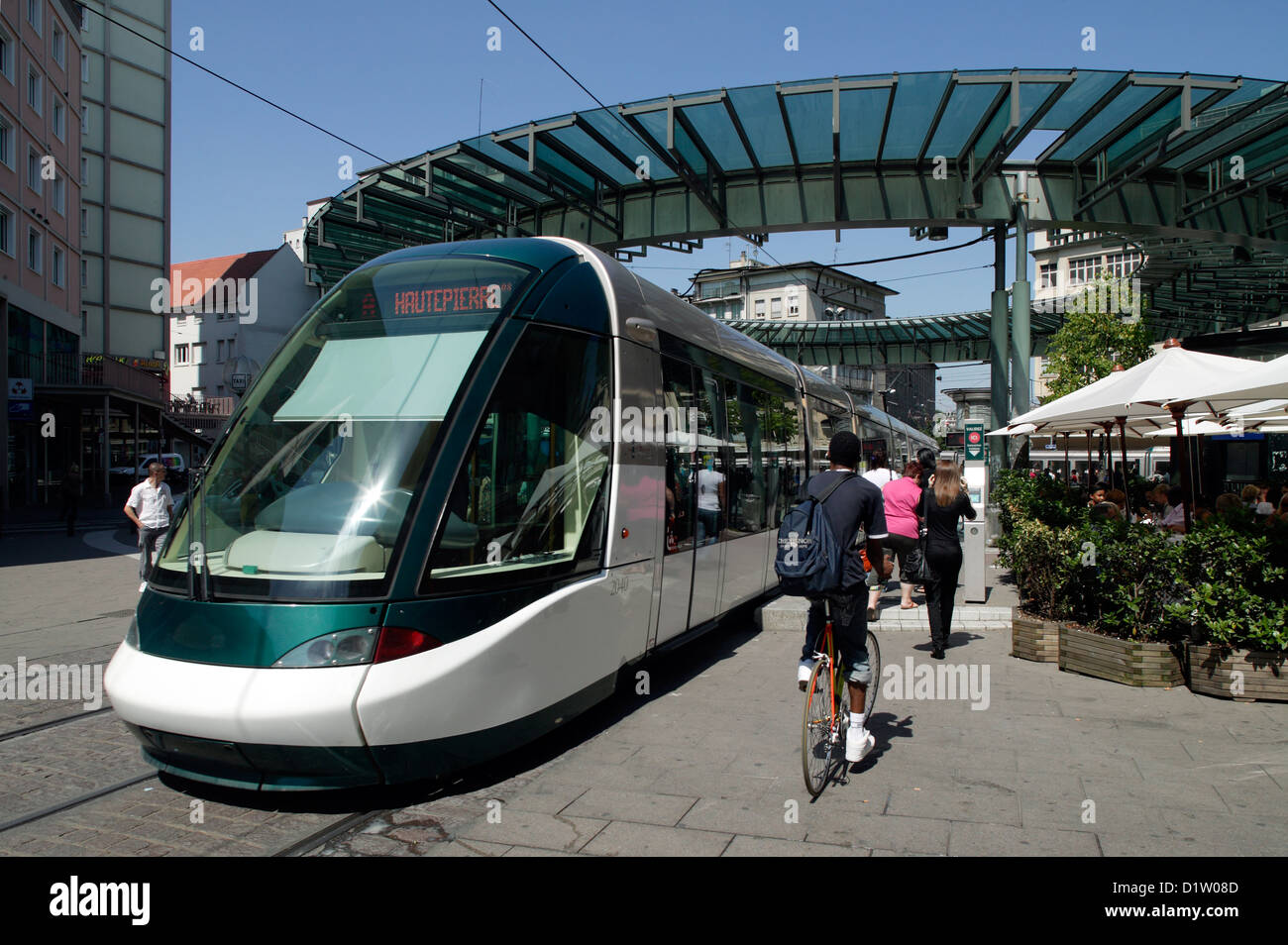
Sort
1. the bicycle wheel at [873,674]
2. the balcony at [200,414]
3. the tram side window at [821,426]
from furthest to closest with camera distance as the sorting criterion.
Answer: the balcony at [200,414] → the tram side window at [821,426] → the bicycle wheel at [873,674]

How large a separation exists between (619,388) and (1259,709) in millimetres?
5040

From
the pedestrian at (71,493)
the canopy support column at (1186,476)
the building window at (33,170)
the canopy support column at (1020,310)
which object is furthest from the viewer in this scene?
the building window at (33,170)

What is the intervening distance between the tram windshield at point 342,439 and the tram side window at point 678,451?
1941 millimetres

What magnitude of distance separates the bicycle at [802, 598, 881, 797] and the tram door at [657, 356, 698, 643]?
1.83 metres

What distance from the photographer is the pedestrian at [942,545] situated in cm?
844

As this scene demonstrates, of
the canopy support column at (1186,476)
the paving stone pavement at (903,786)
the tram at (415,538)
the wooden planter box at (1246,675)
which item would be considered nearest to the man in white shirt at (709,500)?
the tram at (415,538)

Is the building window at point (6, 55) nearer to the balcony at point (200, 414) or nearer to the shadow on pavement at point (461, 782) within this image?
the balcony at point (200, 414)

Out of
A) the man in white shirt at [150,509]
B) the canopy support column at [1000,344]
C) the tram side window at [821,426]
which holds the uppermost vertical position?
the canopy support column at [1000,344]

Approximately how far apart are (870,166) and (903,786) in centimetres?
1268

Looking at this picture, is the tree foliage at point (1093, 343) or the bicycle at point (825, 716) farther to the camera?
the tree foliage at point (1093, 343)

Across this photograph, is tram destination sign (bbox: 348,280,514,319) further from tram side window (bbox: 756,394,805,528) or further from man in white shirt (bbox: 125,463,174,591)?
man in white shirt (bbox: 125,463,174,591)

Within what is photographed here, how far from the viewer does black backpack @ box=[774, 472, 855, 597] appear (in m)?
5.19

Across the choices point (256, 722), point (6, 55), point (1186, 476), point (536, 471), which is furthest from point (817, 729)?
point (6, 55)

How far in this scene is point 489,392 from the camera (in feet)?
17.0
